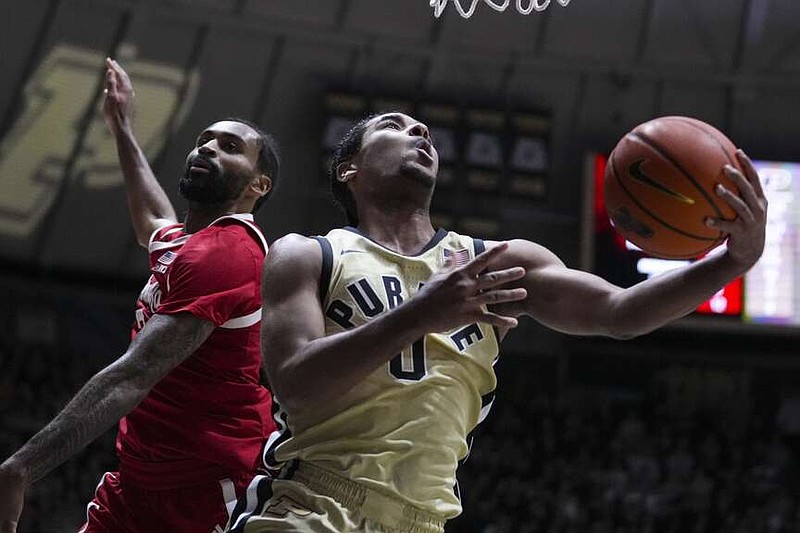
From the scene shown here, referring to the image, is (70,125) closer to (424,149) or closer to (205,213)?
(205,213)

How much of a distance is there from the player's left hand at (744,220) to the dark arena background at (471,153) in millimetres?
9717

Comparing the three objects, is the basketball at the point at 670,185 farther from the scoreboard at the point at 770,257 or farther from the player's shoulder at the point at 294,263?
the scoreboard at the point at 770,257

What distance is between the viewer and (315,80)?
13375 mm

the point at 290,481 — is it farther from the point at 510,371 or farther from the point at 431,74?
the point at 510,371

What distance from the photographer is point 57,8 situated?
476 inches

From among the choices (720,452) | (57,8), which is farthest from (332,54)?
(720,452)

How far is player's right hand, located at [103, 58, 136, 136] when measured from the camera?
14.5 feet

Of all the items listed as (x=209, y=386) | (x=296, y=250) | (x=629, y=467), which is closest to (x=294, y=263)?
(x=296, y=250)

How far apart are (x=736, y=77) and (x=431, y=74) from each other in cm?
380

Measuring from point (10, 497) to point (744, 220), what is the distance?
6.27 feet

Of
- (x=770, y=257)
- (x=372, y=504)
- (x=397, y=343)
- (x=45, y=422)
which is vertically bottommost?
(x=45, y=422)

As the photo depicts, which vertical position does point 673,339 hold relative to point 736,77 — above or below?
below

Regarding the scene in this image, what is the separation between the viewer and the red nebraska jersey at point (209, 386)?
3301 mm

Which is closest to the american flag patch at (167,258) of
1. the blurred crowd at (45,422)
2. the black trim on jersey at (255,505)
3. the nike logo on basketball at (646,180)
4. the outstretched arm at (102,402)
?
the outstretched arm at (102,402)
